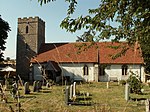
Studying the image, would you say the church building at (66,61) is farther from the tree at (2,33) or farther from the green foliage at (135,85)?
the green foliage at (135,85)

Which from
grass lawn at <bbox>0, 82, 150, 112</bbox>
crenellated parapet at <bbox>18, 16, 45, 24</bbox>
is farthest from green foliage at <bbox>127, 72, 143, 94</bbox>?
crenellated parapet at <bbox>18, 16, 45, 24</bbox>

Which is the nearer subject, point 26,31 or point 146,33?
point 146,33

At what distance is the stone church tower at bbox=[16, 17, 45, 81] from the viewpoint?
1706 inches

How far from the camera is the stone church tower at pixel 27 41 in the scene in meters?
43.3

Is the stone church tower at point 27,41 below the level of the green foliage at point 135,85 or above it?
above

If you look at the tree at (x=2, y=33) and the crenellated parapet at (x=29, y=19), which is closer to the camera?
the tree at (x=2, y=33)

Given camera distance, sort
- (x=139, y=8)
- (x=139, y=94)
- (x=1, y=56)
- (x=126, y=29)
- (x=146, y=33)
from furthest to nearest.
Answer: (x=1, y=56) → (x=139, y=94) → (x=126, y=29) → (x=146, y=33) → (x=139, y=8)

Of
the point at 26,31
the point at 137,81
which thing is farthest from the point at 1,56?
the point at 137,81

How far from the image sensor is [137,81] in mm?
20875

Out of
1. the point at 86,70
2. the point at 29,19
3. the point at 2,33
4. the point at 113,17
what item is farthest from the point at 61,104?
the point at 29,19

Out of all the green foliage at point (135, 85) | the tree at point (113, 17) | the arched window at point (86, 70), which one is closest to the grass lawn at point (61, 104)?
the tree at point (113, 17)

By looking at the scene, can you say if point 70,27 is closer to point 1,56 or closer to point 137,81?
point 137,81

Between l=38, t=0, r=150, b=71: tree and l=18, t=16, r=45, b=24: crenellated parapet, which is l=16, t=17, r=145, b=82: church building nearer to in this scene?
l=18, t=16, r=45, b=24: crenellated parapet

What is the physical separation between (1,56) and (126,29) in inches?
1291
